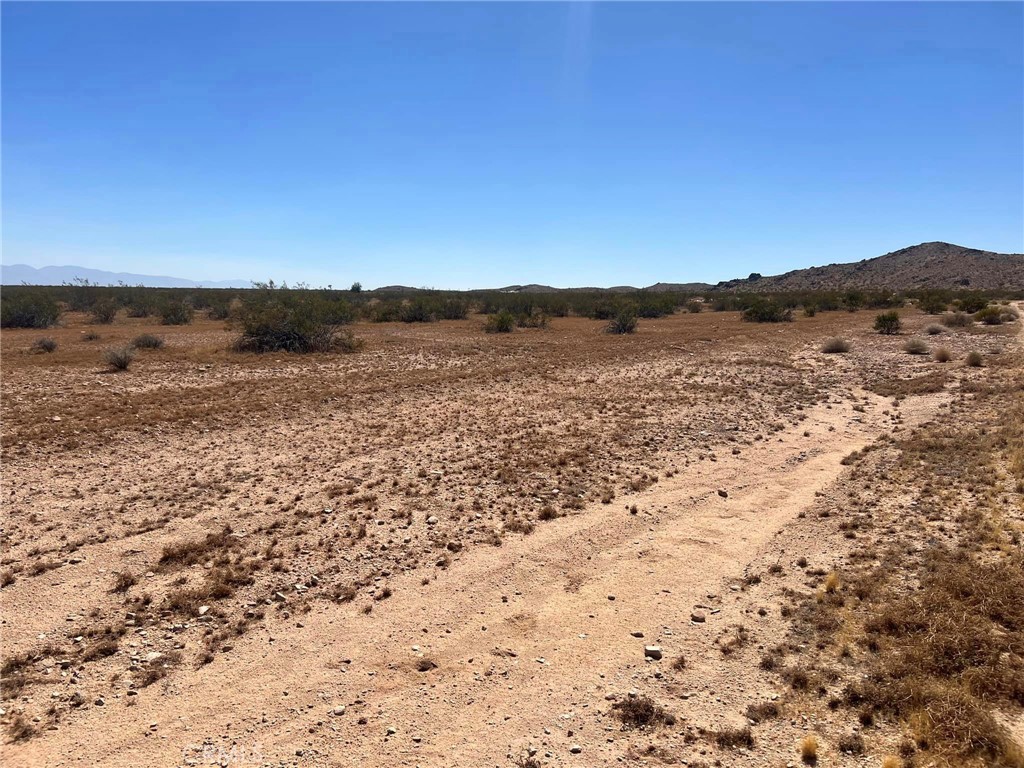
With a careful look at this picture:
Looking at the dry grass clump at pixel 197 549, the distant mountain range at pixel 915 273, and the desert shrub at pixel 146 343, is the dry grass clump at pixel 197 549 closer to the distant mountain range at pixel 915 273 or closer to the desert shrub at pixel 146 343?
the desert shrub at pixel 146 343

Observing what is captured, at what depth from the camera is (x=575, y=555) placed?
7121mm

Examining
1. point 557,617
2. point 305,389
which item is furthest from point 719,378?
point 557,617

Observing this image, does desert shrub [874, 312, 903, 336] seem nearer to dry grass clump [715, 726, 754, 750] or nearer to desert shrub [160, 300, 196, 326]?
dry grass clump [715, 726, 754, 750]

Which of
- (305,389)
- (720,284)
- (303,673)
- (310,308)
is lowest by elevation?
(303,673)

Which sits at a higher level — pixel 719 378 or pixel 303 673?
pixel 719 378

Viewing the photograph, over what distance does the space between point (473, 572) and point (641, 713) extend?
268 cm

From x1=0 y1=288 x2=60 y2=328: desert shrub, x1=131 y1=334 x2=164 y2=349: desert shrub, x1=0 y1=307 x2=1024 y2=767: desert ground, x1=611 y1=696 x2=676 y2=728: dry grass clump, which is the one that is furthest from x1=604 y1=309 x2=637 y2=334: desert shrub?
x1=0 y1=288 x2=60 y2=328: desert shrub

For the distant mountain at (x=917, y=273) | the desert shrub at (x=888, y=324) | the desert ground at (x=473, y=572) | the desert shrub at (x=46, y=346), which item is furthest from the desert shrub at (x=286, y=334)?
the distant mountain at (x=917, y=273)

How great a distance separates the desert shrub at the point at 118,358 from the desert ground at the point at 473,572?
4.15 m

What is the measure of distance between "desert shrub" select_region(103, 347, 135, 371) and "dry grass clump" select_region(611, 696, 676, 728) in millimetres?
19559

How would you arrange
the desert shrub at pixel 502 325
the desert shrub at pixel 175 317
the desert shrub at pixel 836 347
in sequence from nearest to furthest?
the desert shrub at pixel 836 347 → the desert shrub at pixel 502 325 → the desert shrub at pixel 175 317

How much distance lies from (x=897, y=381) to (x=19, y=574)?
20131mm

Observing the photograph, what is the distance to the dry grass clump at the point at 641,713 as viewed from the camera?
14.3 ft

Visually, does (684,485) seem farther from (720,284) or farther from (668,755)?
(720,284)
